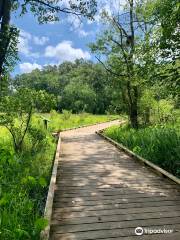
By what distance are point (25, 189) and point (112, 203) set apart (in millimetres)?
2260

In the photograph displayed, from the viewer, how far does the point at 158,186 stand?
24.3 feet

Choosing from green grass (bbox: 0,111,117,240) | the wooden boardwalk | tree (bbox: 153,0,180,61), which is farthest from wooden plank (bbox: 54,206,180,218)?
tree (bbox: 153,0,180,61)

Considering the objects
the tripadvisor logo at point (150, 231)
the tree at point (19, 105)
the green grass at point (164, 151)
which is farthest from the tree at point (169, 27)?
the tree at point (19, 105)

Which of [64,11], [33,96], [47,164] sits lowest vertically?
[47,164]

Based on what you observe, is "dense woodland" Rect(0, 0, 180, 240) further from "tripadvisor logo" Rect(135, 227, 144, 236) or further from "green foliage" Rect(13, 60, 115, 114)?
"green foliage" Rect(13, 60, 115, 114)

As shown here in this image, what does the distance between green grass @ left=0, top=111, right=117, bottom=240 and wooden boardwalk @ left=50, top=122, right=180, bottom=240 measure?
0.38m

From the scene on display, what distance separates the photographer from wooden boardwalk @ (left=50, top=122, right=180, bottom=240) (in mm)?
5061

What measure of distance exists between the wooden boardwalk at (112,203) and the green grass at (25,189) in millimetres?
379

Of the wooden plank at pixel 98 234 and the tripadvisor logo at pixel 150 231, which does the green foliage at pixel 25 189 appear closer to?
the wooden plank at pixel 98 234

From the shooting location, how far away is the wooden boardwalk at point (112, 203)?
5061 millimetres

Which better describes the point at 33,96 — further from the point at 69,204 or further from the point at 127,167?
the point at 69,204

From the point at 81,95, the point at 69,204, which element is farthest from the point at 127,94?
the point at 81,95

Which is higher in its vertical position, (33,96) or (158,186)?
(33,96)

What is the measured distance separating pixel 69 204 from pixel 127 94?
14974 mm
